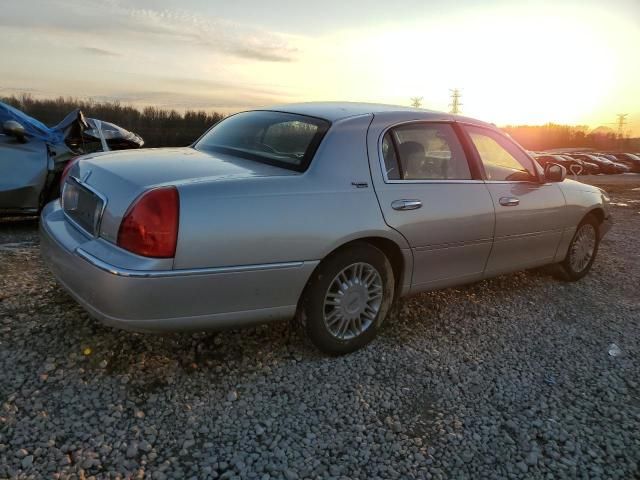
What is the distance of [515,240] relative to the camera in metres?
4.27

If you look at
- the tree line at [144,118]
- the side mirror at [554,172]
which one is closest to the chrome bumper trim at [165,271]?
the side mirror at [554,172]

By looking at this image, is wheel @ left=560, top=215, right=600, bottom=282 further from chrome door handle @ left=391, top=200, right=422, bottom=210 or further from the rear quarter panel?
chrome door handle @ left=391, top=200, right=422, bottom=210

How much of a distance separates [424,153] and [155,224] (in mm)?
2004

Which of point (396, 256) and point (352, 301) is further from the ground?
point (396, 256)

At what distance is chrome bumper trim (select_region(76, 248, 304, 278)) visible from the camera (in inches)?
97.8

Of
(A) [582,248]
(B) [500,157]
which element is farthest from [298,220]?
(A) [582,248]

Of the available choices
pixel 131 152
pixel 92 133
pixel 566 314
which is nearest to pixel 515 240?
pixel 566 314

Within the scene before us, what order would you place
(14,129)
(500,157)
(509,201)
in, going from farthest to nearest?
(14,129) < (500,157) < (509,201)

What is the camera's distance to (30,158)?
20.0ft

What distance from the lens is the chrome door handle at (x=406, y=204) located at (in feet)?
10.9

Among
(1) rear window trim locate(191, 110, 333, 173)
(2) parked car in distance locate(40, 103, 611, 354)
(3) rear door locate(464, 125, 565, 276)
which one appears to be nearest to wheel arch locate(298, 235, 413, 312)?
(2) parked car in distance locate(40, 103, 611, 354)

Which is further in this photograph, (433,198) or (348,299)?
(433,198)

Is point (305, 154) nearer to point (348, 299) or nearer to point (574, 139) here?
point (348, 299)

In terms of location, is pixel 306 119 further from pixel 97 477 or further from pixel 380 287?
pixel 97 477
